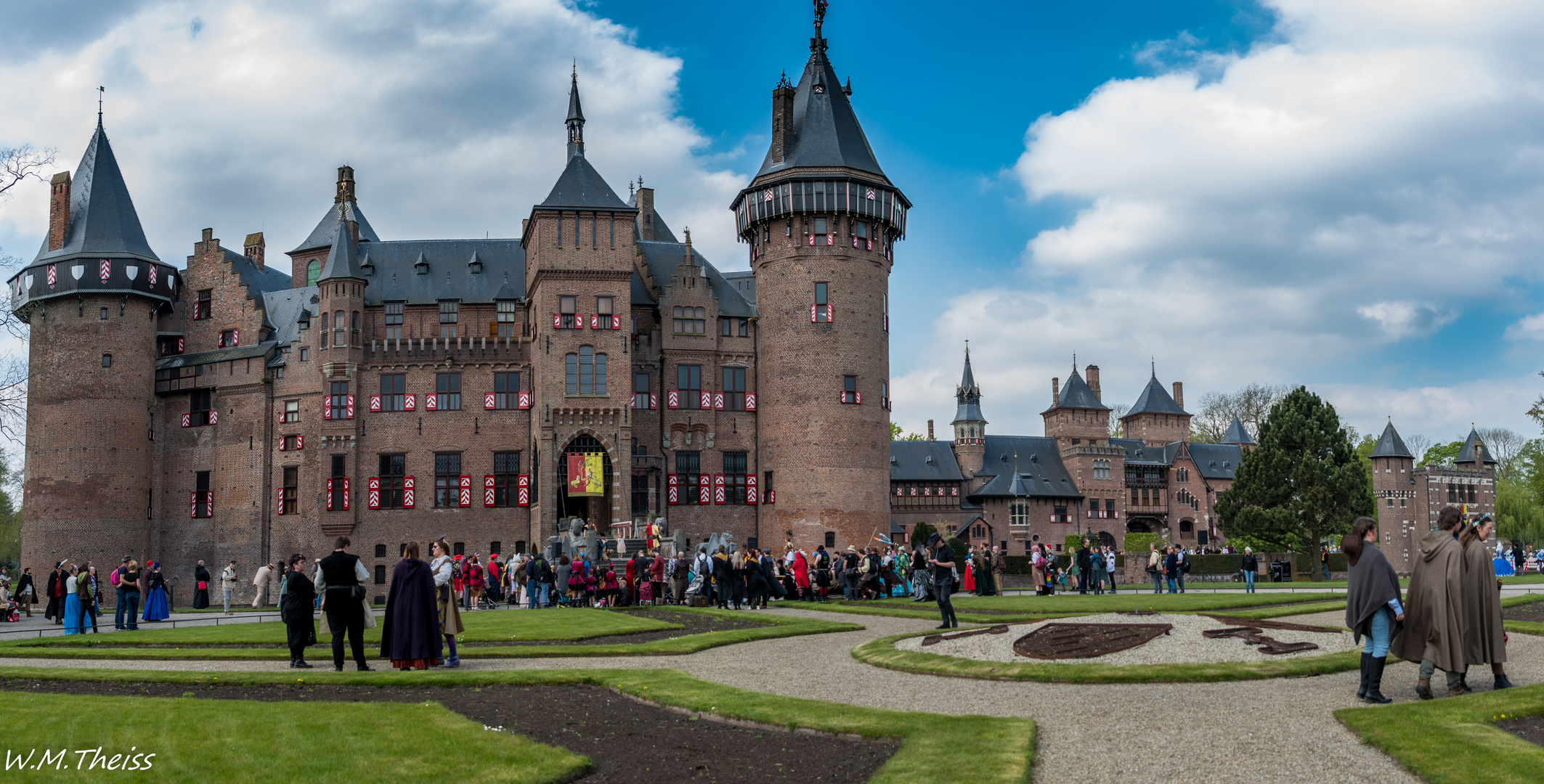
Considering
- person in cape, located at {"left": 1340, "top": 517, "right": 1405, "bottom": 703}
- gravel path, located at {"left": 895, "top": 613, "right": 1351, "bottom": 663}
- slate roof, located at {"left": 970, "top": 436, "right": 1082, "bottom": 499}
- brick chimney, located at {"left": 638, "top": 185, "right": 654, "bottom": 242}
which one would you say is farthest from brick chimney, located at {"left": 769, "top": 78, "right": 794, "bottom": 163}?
person in cape, located at {"left": 1340, "top": 517, "right": 1405, "bottom": 703}

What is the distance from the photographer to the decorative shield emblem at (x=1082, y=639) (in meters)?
15.0

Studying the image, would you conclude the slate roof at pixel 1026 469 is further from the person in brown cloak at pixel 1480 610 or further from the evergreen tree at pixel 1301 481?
the person in brown cloak at pixel 1480 610

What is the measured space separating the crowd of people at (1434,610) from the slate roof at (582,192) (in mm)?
40356

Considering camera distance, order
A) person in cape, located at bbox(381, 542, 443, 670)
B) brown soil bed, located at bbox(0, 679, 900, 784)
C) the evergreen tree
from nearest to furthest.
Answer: brown soil bed, located at bbox(0, 679, 900, 784), person in cape, located at bbox(381, 542, 443, 670), the evergreen tree

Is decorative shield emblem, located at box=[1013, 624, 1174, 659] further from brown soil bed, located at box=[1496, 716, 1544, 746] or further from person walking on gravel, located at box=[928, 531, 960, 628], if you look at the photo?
brown soil bed, located at box=[1496, 716, 1544, 746]

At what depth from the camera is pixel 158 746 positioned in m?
9.66

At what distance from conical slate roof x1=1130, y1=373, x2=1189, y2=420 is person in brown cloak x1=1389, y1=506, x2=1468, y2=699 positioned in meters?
84.7

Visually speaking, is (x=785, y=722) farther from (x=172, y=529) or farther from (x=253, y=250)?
(x=253, y=250)

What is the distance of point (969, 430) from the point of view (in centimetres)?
8344

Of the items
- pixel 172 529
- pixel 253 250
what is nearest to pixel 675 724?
pixel 172 529

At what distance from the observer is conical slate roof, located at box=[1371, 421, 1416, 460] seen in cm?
7506

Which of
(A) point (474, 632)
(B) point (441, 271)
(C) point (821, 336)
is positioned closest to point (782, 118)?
(C) point (821, 336)

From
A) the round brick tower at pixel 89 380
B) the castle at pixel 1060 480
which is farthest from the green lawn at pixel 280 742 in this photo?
the castle at pixel 1060 480

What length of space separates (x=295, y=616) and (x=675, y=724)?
7.54m
